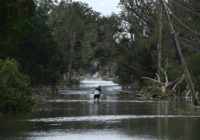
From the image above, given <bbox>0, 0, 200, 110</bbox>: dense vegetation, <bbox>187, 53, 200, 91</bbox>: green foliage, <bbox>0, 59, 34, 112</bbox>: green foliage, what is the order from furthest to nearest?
<bbox>187, 53, 200, 91</bbox>: green foliage
<bbox>0, 0, 200, 110</bbox>: dense vegetation
<bbox>0, 59, 34, 112</bbox>: green foliage

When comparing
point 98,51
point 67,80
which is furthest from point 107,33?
point 67,80

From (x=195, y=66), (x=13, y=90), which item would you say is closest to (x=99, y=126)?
(x=13, y=90)

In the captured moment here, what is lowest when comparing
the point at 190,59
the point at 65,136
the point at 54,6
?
the point at 65,136

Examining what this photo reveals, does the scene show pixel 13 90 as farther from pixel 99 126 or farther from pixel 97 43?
pixel 97 43

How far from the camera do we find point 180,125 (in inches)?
1168

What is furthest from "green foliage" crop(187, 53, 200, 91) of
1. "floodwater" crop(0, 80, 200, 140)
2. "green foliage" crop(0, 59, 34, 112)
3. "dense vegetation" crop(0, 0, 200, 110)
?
"green foliage" crop(0, 59, 34, 112)

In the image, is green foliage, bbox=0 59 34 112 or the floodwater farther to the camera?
green foliage, bbox=0 59 34 112

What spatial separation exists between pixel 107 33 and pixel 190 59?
1551 inches

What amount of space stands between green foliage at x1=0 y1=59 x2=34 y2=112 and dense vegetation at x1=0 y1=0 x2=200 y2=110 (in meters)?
0.06

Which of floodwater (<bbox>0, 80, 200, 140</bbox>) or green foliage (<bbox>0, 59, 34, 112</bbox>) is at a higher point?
green foliage (<bbox>0, 59, 34, 112</bbox>)

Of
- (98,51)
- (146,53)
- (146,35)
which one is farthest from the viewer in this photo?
(98,51)

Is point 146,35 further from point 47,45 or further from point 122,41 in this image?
point 47,45

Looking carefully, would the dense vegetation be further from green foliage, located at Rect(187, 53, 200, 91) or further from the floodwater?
the floodwater

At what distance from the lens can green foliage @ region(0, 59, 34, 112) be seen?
35.9m
